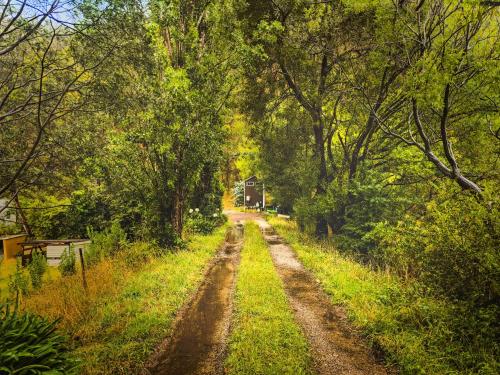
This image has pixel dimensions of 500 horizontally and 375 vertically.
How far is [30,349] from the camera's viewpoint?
14.6 ft

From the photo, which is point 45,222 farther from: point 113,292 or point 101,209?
point 113,292

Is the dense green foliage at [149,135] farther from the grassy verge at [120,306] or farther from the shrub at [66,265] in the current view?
the grassy verge at [120,306]

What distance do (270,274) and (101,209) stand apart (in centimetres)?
968

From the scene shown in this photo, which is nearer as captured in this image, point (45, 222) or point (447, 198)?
point (447, 198)

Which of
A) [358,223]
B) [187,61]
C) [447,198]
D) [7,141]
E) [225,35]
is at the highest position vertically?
[225,35]

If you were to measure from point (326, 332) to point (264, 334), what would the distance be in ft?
4.57

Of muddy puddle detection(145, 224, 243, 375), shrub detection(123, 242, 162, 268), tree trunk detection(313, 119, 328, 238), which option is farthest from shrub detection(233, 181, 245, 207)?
muddy puddle detection(145, 224, 243, 375)

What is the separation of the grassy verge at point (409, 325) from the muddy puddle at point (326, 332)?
11.2 inches

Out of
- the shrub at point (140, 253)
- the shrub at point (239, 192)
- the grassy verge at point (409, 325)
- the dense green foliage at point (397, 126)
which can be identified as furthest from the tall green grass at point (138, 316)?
the shrub at point (239, 192)

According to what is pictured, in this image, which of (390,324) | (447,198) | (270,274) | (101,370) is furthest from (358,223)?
(101,370)

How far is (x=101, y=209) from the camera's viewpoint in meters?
15.9

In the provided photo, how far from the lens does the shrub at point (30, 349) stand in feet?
13.2

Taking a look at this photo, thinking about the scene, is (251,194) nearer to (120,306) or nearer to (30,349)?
(120,306)

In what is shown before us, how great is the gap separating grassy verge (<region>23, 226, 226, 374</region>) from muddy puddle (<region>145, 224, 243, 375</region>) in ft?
0.87
